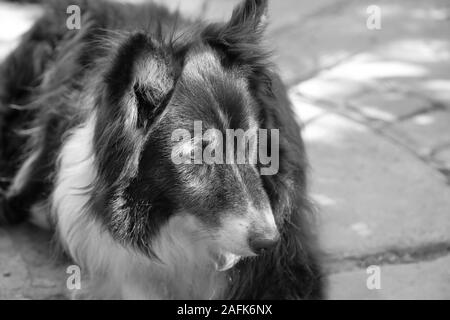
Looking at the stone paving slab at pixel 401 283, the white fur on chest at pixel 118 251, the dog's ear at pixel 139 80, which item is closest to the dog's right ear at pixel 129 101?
the dog's ear at pixel 139 80

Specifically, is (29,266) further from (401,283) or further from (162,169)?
(401,283)

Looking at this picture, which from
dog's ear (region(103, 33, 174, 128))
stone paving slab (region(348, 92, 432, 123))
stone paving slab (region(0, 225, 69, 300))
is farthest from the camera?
stone paving slab (region(348, 92, 432, 123))

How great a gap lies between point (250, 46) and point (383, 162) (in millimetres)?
1778

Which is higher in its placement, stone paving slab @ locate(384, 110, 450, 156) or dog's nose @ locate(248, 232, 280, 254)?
dog's nose @ locate(248, 232, 280, 254)

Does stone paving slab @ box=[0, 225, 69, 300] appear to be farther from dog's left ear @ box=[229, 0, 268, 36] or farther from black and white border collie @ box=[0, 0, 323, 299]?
dog's left ear @ box=[229, 0, 268, 36]

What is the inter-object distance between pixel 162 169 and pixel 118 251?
24.6 inches

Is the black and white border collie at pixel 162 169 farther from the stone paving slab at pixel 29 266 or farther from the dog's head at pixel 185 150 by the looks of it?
the stone paving slab at pixel 29 266

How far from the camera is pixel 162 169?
10.9ft

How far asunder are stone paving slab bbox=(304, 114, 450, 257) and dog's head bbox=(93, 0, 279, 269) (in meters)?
1.14

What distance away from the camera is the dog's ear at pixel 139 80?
309 cm

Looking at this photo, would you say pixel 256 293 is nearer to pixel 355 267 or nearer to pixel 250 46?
pixel 355 267

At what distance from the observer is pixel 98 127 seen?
3320 mm

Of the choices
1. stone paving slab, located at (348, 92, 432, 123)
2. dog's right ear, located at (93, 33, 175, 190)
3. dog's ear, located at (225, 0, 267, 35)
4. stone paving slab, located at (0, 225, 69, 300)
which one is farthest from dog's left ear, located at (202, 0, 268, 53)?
stone paving slab, located at (348, 92, 432, 123)

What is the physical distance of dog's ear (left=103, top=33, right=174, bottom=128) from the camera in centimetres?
309
